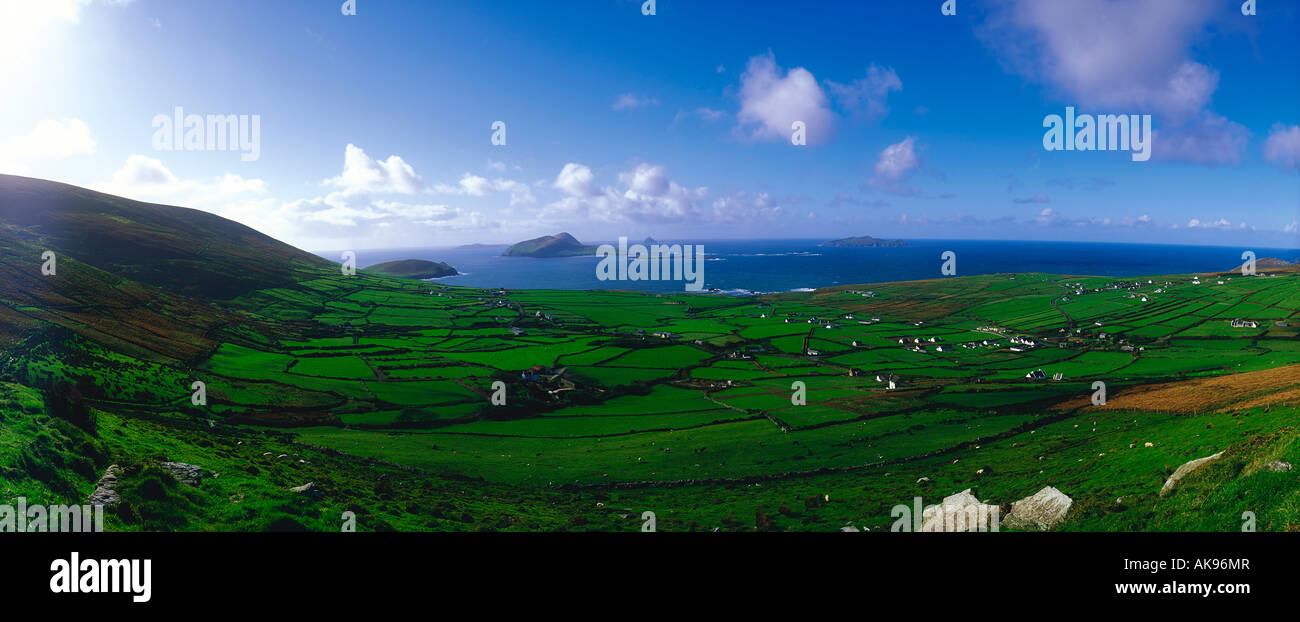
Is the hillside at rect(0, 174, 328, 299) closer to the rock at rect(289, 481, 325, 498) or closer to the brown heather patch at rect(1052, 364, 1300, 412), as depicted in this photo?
the rock at rect(289, 481, 325, 498)

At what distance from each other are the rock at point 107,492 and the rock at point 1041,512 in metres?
→ 33.8

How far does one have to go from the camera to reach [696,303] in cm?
17175

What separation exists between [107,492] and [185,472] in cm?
517

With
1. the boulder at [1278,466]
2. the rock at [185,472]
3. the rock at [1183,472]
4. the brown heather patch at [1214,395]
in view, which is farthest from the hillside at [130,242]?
the brown heather patch at [1214,395]

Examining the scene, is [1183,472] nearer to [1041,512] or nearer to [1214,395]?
[1041,512]

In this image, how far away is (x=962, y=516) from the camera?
776 inches

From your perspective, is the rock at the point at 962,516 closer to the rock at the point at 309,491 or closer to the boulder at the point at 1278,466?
the boulder at the point at 1278,466

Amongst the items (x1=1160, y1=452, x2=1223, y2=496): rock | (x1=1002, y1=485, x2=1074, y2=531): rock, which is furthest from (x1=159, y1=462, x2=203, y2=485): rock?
(x1=1160, y1=452, x2=1223, y2=496): rock

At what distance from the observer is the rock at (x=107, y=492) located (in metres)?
15.6

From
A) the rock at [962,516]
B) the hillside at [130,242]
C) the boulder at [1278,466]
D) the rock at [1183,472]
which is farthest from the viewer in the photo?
the hillside at [130,242]

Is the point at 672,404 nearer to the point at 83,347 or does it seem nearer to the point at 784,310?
the point at 83,347
